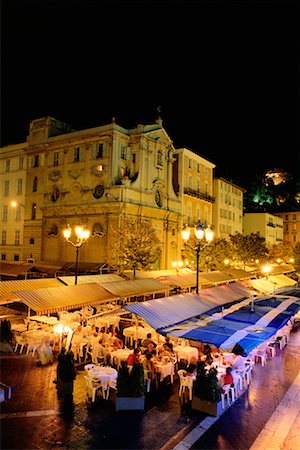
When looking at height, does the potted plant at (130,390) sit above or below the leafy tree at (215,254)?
below

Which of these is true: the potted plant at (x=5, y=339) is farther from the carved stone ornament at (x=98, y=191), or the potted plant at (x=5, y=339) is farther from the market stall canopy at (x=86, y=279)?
the carved stone ornament at (x=98, y=191)

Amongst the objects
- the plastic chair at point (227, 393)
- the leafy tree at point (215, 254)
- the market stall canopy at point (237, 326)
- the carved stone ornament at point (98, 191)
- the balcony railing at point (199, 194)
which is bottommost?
the plastic chair at point (227, 393)

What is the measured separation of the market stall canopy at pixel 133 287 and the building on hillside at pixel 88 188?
1509 cm

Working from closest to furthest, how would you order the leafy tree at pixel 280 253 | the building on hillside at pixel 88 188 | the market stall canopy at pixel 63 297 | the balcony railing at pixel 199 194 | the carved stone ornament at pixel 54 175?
the market stall canopy at pixel 63 297
the building on hillside at pixel 88 188
the carved stone ornament at pixel 54 175
the balcony railing at pixel 199 194
the leafy tree at pixel 280 253

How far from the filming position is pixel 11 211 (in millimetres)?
47000

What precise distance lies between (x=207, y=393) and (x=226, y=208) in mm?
50921

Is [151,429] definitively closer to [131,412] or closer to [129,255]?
[131,412]

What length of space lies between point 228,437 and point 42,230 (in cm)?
3785

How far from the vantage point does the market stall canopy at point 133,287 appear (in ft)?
63.7

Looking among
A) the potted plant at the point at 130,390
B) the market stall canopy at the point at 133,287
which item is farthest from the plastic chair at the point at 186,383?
the market stall canopy at the point at 133,287

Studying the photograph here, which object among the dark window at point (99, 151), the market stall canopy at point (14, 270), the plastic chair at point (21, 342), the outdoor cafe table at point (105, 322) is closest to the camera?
the plastic chair at point (21, 342)

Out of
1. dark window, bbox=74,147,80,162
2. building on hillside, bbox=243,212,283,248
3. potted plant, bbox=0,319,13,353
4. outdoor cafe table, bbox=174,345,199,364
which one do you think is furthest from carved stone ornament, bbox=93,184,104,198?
building on hillside, bbox=243,212,283,248

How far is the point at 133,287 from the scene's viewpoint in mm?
21016

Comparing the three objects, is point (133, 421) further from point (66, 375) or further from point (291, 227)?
point (291, 227)
